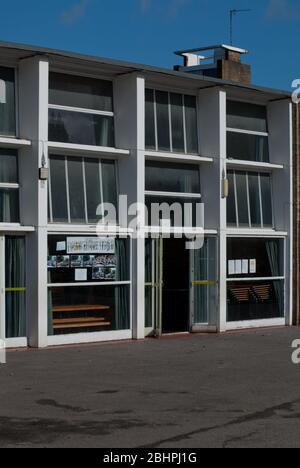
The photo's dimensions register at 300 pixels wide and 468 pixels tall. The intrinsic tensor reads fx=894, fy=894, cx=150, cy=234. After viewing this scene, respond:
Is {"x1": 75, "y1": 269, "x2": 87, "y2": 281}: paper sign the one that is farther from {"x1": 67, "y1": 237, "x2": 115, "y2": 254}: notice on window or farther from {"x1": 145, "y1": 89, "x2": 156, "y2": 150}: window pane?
{"x1": 145, "y1": 89, "x2": 156, "y2": 150}: window pane

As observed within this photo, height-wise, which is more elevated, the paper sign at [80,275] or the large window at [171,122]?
the large window at [171,122]

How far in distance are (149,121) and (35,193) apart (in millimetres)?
3829

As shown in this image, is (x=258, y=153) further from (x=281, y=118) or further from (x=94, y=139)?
(x=94, y=139)

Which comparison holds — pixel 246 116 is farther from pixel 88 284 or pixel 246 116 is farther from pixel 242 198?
pixel 88 284

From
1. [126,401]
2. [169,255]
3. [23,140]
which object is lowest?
[126,401]

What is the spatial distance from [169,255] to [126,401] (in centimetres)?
965

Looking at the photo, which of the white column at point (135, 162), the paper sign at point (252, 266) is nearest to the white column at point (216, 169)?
the paper sign at point (252, 266)

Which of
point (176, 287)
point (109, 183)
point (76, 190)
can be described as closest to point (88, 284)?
point (76, 190)

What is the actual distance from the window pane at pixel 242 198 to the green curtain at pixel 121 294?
4.05 meters

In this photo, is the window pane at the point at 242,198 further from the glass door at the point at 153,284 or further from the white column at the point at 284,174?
the glass door at the point at 153,284

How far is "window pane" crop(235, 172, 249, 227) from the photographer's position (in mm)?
22234

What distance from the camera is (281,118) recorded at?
23.1 m

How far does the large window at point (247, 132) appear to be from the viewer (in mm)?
22000
